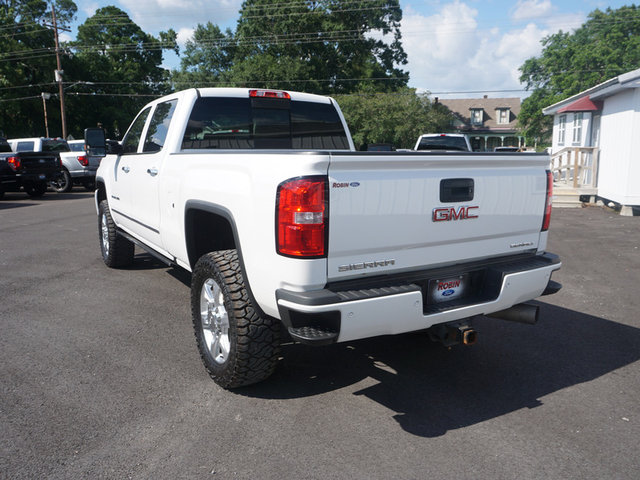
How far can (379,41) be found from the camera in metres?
51.4

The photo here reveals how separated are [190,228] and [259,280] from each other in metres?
1.18

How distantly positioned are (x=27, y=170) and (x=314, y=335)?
17.3 meters

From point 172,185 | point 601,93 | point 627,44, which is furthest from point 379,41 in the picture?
point 172,185

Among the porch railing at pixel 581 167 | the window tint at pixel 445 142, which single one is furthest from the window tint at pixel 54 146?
the porch railing at pixel 581 167

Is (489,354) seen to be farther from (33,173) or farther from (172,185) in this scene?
(33,173)

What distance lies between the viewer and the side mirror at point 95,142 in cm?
606

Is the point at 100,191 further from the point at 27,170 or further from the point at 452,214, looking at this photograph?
the point at 27,170

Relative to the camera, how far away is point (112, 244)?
6984 millimetres

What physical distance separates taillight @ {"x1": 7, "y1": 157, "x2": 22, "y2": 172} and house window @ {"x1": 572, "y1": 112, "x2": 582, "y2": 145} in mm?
20626

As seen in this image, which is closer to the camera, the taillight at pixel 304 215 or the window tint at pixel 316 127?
the taillight at pixel 304 215

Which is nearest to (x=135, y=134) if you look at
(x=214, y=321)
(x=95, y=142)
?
(x=95, y=142)

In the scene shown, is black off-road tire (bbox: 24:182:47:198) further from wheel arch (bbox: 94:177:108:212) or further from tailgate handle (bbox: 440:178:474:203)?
tailgate handle (bbox: 440:178:474:203)

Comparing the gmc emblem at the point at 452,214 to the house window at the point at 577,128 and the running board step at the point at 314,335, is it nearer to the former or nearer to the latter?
the running board step at the point at 314,335

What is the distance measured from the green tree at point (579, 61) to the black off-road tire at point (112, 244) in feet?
147
